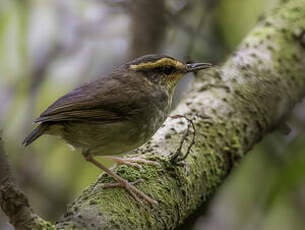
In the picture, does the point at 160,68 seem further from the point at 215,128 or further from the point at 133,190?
the point at 133,190

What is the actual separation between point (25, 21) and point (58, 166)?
164 cm

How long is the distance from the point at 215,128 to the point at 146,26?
2083 mm

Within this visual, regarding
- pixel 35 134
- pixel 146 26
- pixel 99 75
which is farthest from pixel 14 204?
pixel 146 26

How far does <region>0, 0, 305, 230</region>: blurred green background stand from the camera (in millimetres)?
4637

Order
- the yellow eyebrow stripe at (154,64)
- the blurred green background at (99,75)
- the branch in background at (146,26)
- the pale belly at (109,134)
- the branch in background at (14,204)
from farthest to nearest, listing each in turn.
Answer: the branch in background at (146,26) < the blurred green background at (99,75) < the yellow eyebrow stripe at (154,64) < the pale belly at (109,134) < the branch in background at (14,204)

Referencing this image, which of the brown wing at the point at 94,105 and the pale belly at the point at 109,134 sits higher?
the brown wing at the point at 94,105

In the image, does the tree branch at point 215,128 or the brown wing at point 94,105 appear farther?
the brown wing at point 94,105

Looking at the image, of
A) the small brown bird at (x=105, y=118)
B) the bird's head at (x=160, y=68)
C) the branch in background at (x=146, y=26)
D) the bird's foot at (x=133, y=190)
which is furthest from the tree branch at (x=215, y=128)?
the branch in background at (x=146, y=26)

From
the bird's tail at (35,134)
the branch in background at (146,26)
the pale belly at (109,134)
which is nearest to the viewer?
the bird's tail at (35,134)

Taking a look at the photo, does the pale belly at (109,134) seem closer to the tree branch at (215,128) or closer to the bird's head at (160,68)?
the tree branch at (215,128)

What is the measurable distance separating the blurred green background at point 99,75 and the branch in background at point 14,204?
2295 millimetres

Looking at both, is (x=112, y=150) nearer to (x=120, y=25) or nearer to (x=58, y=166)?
(x=58, y=166)

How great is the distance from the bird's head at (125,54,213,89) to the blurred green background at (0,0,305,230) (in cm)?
35

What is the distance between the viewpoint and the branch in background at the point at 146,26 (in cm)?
534
